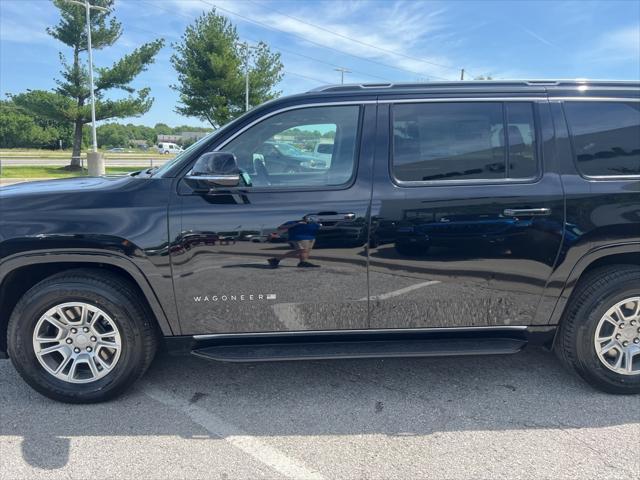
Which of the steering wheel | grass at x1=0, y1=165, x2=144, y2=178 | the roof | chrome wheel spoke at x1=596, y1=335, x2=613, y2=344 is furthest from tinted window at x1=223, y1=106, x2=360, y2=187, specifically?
grass at x1=0, y1=165, x2=144, y2=178

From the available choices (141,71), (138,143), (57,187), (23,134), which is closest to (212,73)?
(141,71)

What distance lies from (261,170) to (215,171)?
0.35m

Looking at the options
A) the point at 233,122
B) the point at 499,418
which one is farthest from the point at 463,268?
the point at 233,122

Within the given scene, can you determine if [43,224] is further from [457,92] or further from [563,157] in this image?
[563,157]

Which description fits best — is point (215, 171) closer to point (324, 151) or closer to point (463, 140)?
point (324, 151)

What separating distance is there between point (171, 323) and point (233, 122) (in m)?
1.35

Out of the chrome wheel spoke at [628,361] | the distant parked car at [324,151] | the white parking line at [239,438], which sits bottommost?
the white parking line at [239,438]

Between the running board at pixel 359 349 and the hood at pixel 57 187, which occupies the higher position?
the hood at pixel 57 187

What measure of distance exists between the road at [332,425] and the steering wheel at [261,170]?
4.77 ft

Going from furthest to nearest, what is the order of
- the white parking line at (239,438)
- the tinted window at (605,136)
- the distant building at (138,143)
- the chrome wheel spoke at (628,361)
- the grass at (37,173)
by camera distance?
the distant building at (138,143)
the grass at (37,173)
the chrome wheel spoke at (628,361)
the tinted window at (605,136)
the white parking line at (239,438)

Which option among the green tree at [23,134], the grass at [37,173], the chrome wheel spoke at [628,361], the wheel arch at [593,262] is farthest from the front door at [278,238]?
the green tree at [23,134]

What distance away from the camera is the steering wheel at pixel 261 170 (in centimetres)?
303

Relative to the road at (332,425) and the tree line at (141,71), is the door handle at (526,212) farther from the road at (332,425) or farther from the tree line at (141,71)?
the tree line at (141,71)

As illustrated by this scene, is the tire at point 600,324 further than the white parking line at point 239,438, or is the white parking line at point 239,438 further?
the tire at point 600,324
